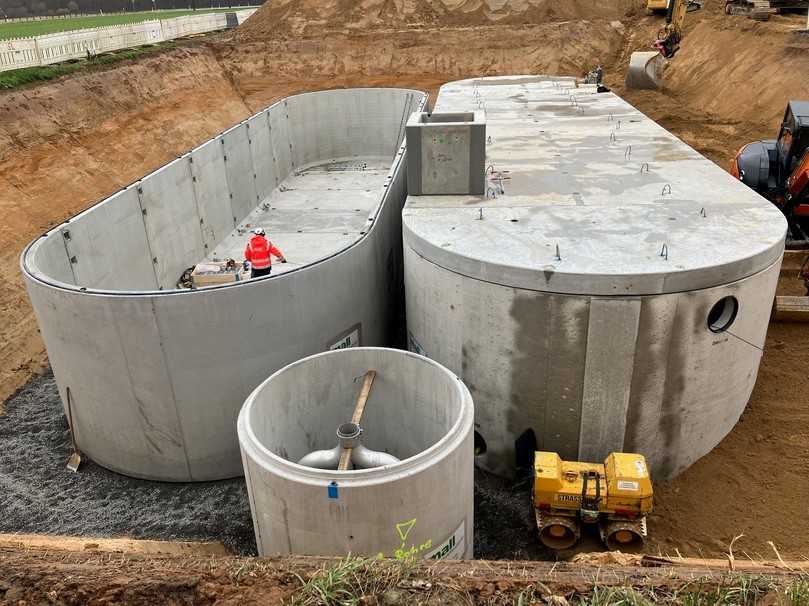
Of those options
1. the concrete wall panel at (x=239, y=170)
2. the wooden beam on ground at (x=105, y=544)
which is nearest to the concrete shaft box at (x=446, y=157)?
the wooden beam on ground at (x=105, y=544)

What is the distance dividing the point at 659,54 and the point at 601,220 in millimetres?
19291

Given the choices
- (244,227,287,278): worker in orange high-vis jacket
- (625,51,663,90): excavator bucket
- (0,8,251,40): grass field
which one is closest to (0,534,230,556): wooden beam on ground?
(244,227,287,278): worker in orange high-vis jacket

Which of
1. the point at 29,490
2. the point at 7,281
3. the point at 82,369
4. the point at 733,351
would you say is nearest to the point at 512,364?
the point at 733,351

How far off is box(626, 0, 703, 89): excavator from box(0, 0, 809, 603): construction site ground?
602mm

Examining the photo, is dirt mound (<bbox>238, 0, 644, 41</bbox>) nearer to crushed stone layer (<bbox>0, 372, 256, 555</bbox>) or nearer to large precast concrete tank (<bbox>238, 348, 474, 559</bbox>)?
crushed stone layer (<bbox>0, 372, 256, 555</bbox>)

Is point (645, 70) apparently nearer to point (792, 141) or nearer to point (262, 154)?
point (792, 141)

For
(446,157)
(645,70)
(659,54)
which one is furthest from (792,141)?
(659,54)

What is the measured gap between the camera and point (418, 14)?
34594 mm

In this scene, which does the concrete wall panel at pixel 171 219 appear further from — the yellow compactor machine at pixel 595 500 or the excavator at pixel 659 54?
the excavator at pixel 659 54

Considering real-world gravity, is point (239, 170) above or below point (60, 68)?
below

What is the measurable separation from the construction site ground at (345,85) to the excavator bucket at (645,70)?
52cm

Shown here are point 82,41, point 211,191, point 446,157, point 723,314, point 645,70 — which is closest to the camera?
point 723,314

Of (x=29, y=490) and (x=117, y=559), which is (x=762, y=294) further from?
(x=29, y=490)

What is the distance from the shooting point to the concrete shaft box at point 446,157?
8.82 m
